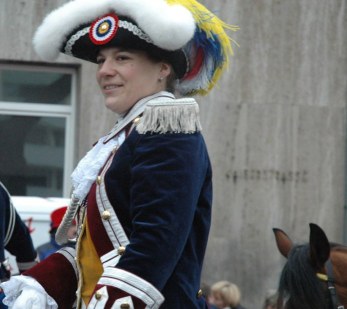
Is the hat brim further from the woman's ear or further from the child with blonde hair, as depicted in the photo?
the child with blonde hair

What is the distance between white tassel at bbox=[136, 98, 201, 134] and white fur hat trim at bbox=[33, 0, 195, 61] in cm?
20

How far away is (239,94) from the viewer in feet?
35.0

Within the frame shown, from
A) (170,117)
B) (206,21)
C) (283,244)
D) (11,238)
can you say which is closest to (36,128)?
(11,238)

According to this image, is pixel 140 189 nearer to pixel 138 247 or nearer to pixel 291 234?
pixel 138 247

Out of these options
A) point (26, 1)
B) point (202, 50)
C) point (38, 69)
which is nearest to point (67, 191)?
point (38, 69)

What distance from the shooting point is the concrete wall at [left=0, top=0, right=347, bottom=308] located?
34.7ft

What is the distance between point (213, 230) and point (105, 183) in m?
7.06

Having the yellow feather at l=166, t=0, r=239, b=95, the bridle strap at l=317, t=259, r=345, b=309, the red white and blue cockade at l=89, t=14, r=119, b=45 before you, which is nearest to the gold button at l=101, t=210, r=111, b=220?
the red white and blue cockade at l=89, t=14, r=119, b=45

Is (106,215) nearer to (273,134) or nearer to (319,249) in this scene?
(319,249)

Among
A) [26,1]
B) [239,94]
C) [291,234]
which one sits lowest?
[291,234]

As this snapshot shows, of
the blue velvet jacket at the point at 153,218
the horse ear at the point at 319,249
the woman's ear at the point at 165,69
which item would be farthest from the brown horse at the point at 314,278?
the woman's ear at the point at 165,69

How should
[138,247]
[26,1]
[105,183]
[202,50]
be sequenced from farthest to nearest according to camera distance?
[26,1]
[202,50]
[105,183]
[138,247]

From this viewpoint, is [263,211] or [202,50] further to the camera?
[263,211]

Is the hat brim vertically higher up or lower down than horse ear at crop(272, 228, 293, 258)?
higher up
